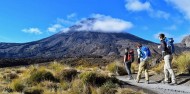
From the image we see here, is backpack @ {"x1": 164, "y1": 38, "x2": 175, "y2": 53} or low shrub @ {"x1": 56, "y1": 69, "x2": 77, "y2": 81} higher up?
backpack @ {"x1": 164, "y1": 38, "x2": 175, "y2": 53}

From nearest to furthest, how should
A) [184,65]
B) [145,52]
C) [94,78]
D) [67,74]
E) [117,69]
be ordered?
[94,78] < [145,52] < [67,74] < [184,65] < [117,69]

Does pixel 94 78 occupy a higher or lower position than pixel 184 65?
lower

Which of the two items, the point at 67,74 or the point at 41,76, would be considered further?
the point at 67,74

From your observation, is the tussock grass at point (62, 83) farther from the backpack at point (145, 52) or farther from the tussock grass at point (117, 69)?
the tussock grass at point (117, 69)

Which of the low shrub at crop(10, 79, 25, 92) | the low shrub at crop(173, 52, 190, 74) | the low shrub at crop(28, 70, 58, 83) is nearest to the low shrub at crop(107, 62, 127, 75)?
the low shrub at crop(173, 52, 190, 74)

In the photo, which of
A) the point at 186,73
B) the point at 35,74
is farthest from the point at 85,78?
the point at 186,73

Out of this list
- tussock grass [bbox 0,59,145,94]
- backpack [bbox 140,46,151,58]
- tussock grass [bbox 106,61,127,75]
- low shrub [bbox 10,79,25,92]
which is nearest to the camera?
tussock grass [bbox 0,59,145,94]

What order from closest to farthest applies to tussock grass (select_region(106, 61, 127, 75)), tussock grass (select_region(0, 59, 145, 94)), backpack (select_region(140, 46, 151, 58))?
tussock grass (select_region(0, 59, 145, 94)), backpack (select_region(140, 46, 151, 58)), tussock grass (select_region(106, 61, 127, 75))

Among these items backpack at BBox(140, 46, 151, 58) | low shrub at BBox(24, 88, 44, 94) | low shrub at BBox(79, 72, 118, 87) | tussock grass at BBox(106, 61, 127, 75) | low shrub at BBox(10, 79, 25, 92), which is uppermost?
backpack at BBox(140, 46, 151, 58)

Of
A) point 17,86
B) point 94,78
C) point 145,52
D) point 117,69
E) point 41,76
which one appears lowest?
point 17,86

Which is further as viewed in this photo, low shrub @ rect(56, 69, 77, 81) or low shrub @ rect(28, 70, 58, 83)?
low shrub @ rect(56, 69, 77, 81)

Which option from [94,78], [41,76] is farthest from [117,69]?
[94,78]

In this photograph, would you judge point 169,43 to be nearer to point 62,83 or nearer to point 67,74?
point 62,83

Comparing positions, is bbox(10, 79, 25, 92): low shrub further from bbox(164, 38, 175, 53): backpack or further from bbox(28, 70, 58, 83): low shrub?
bbox(164, 38, 175, 53): backpack
